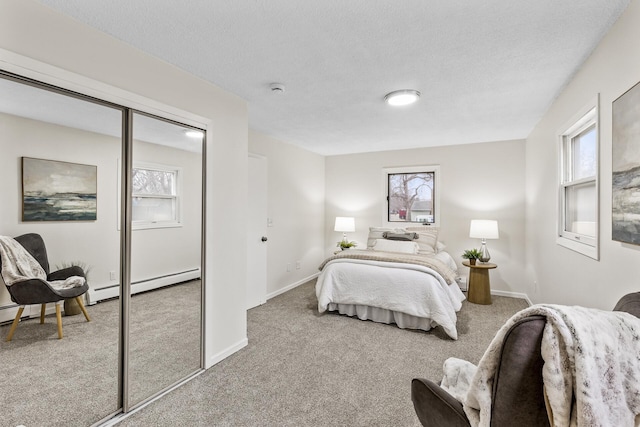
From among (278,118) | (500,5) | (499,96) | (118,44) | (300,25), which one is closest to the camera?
(500,5)

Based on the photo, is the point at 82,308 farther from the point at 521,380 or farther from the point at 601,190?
the point at 601,190

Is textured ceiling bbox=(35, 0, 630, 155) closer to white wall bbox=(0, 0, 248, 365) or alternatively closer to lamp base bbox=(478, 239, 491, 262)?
white wall bbox=(0, 0, 248, 365)

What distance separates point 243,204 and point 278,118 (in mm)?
1239

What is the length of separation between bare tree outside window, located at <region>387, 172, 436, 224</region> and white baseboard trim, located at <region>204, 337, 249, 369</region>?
3.43 m

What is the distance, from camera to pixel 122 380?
1967 mm

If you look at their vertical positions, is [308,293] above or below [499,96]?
below

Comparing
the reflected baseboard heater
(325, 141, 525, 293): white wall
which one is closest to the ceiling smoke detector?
the reflected baseboard heater

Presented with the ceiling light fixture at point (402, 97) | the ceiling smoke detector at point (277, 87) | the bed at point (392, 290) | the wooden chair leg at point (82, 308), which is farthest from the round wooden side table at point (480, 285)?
the wooden chair leg at point (82, 308)

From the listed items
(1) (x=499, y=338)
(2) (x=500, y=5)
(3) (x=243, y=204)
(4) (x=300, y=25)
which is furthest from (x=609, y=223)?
(3) (x=243, y=204)

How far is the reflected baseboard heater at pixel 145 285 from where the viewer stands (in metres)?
1.87

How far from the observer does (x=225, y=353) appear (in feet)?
8.68

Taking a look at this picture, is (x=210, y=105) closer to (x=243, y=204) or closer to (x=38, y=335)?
(x=243, y=204)

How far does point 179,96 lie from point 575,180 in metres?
3.25

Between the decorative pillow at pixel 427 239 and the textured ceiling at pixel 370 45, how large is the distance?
6.79 feet
